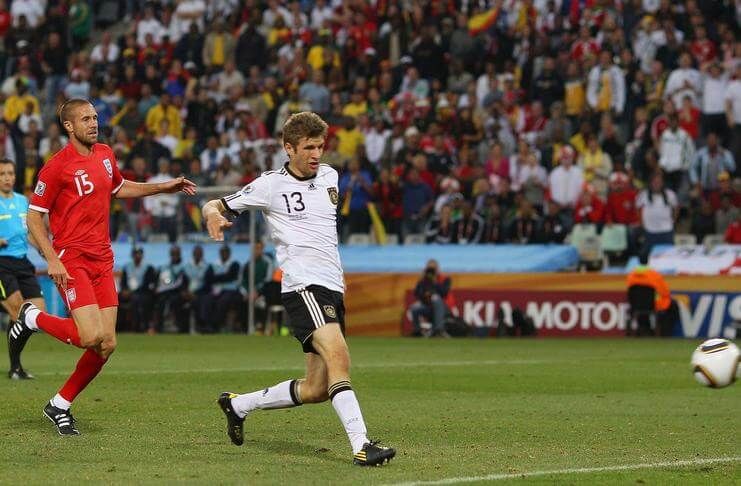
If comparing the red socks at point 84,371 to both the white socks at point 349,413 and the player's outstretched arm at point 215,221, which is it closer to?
the player's outstretched arm at point 215,221

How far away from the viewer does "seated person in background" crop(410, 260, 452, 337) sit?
94.1ft

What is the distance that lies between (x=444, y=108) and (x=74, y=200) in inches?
830

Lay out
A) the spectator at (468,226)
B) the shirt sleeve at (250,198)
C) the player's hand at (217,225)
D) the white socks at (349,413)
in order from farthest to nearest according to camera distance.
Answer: the spectator at (468,226) → the shirt sleeve at (250,198) → the player's hand at (217,225) → the white socks at (349,413)

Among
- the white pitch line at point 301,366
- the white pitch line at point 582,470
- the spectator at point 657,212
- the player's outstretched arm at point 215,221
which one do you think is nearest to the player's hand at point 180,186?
the player's outstretched arm at point 215,221

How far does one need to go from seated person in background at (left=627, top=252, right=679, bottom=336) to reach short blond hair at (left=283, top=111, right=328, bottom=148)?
1778 cm

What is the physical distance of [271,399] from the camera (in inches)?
424

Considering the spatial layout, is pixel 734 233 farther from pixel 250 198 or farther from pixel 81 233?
pixel 250 198

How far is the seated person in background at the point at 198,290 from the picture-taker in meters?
31.2

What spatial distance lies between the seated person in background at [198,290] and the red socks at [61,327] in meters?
18.5

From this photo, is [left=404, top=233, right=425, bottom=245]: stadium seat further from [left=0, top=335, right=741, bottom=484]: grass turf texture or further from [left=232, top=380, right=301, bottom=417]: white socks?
[left=232, top=380, right=301, bottom=417]: white socks

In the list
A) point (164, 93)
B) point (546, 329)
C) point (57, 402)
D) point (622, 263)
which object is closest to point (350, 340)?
point (546, 329)

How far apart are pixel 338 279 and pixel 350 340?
56.1 ft

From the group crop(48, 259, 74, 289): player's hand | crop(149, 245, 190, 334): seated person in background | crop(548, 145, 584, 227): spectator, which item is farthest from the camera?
crop(149, 245, 190, 334): seated person in background

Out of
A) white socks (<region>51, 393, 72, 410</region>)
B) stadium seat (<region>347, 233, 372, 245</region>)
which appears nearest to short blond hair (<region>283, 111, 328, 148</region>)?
white socks (<region>51, 393, 72, 410</region>)
